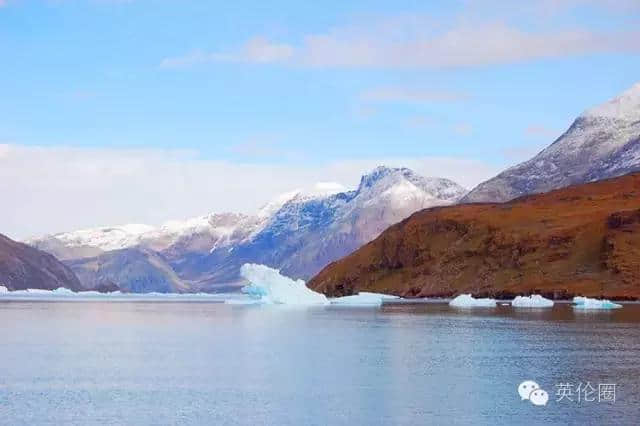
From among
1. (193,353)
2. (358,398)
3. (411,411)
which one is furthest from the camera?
(193,353)

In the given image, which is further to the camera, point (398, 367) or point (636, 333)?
point (636, 333)

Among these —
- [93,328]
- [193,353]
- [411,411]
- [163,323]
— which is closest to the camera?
[411,411]

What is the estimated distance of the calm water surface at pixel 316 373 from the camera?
5922cm

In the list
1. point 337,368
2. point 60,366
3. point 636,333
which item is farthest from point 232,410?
point 636,333

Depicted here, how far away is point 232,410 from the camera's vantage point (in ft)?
201

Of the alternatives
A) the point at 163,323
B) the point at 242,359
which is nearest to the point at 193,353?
the point at 242,359

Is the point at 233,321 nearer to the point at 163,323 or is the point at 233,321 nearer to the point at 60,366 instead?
the point at 163,323

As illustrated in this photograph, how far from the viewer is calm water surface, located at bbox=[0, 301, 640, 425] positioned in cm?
5922

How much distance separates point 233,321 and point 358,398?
94.6 metres

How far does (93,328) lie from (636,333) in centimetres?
7207

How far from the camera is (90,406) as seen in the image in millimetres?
62531

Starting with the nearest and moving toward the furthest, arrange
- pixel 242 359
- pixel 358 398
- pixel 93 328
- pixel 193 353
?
pixel 358 398 → pixel 242 359 → pixel 193 353 → pixel 93 328

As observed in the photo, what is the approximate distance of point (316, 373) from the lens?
3098 inches

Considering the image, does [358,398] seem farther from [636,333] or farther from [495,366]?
[636,333]
